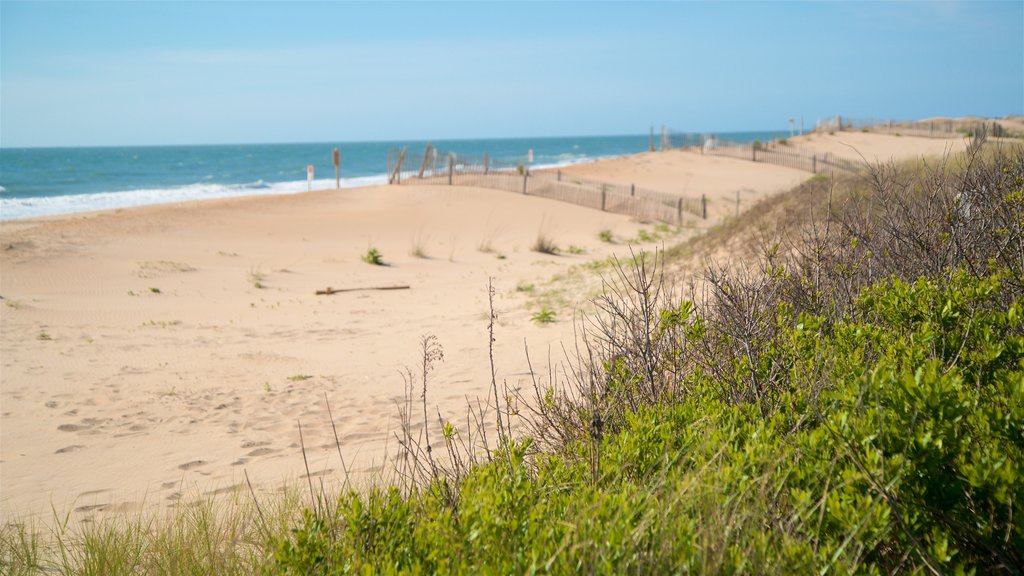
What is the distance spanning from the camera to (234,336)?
390 inches

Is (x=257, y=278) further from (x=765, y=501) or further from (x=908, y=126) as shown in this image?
(x=908, y=126)

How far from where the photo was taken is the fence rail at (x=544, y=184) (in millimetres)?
25734

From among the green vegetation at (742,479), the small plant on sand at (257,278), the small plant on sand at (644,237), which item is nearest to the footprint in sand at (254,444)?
the green vegetation at (742,479)

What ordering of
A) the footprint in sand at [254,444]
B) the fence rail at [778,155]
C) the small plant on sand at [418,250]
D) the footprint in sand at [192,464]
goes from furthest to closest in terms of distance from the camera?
the fence rail at [778,155] → the small plant on sand at [418,250] → the footprint in sand at [254,444] → the footprint in sand at [192,464]

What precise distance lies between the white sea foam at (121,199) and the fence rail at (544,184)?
4.26 m

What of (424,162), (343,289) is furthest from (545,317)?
(424,162)

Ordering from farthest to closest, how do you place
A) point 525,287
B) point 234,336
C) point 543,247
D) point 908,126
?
point 908,126, point 543,247, point 525,287, point 234,336

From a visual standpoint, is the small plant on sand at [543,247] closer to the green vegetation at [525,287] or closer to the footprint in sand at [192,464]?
the green vegetation at [525,287]

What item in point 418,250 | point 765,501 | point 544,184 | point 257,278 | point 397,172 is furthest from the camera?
point 397,172

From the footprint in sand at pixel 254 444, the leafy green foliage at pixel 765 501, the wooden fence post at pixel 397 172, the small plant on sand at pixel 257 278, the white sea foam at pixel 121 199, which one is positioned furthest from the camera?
the white sea foam at pixel 121 199

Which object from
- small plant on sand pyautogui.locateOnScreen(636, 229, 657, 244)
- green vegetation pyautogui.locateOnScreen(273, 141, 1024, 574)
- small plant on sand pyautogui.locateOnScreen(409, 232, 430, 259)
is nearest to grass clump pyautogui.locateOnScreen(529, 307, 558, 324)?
green vegetation pyautogui.locateOnScreen(273, 141, 1024, 574)

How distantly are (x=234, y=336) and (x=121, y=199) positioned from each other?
3092 centimetres

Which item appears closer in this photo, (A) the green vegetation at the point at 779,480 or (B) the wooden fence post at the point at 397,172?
(A) the green vegetation at the point at 779,480

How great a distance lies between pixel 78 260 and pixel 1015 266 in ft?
50.2
